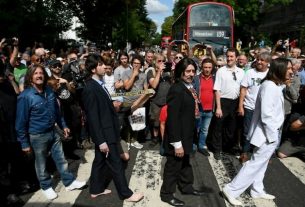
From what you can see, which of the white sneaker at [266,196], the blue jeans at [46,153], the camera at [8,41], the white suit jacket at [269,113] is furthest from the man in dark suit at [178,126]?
the camera at [8,41]

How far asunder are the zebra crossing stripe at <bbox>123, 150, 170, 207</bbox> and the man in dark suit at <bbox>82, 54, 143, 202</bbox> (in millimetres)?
181

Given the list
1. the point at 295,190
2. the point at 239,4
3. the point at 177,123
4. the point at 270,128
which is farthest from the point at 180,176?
the point at 239,4

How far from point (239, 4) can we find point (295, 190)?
127 feet

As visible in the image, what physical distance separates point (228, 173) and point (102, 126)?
8.70ft

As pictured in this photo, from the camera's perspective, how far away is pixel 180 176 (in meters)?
5.03

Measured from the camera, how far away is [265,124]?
14.5 feet

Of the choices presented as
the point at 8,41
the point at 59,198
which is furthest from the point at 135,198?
the point at 8,41

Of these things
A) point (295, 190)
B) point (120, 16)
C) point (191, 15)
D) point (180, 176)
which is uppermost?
point (120, 16)

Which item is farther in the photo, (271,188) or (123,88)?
(123,88)

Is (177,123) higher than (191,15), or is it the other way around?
(191,15)

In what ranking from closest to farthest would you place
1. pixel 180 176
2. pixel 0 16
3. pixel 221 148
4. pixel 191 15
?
pixel 180 176 → pixel 221 148 → pixel 191 15 → pixel 0 16

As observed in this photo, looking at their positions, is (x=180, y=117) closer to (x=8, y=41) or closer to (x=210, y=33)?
(x=8, y=41)

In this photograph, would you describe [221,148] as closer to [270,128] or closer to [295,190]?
[295,190]

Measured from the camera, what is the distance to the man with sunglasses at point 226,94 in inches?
260
